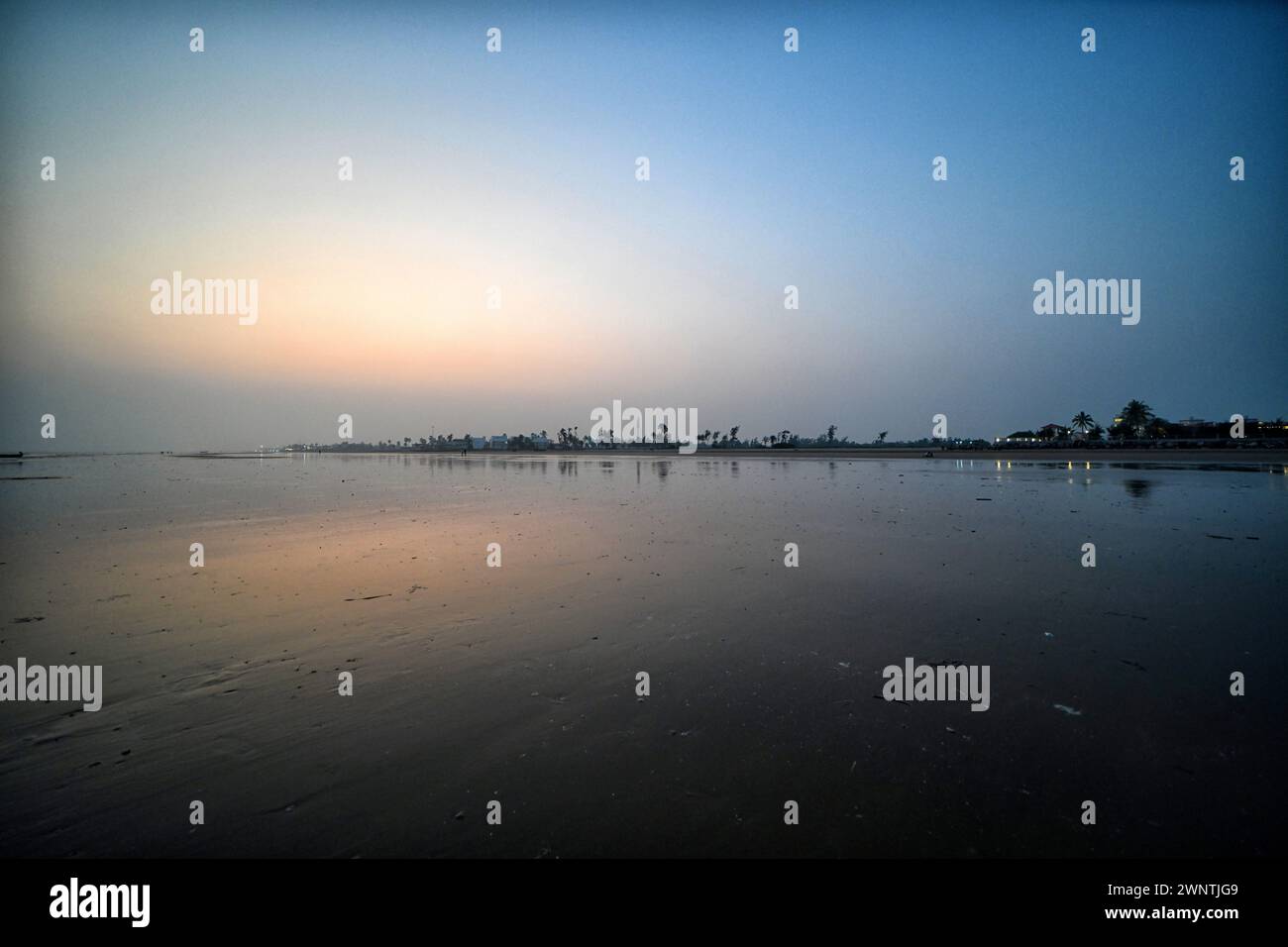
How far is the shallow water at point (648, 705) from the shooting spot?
413 cm

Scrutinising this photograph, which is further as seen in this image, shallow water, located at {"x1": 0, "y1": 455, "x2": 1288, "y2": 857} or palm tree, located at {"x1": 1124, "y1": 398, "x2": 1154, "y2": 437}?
palm tree, located at {"x1": 1124, "y1": 398, "x2": 1154, "y2": 437}

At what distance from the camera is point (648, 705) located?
20.5 feet

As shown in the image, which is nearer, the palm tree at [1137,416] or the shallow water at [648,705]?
the shallow water at [648,705]

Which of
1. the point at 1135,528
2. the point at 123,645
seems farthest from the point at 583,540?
the point at 1135,528

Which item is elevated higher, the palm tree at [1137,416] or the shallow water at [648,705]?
the palm tree at [1137,416]

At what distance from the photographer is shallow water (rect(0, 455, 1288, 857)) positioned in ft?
13.6

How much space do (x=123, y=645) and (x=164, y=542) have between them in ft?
39.7

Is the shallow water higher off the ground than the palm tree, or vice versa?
the palm tree

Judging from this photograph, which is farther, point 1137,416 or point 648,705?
point 1137,416

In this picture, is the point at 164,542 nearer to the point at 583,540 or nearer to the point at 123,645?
the point at 123,645
